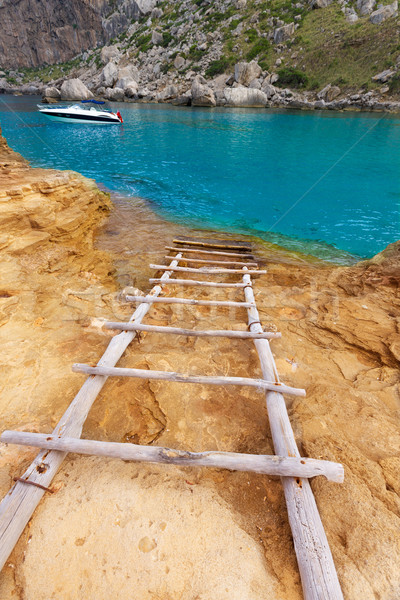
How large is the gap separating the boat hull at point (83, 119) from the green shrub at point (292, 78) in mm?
46429

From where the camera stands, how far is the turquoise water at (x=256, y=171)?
1187 cm

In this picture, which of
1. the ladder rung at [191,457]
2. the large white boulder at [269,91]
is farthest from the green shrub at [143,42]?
the ladder rung at [191,457]

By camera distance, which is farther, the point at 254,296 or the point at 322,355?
the point at 254,296

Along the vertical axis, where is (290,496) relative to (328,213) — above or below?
above

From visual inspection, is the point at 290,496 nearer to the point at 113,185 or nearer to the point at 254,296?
the point at 254,296

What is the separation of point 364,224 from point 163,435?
42.0 ft

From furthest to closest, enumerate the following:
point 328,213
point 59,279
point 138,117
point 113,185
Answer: point 138,117 < point 113,185 < point 328,213 < point 59,279

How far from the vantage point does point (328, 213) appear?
13.1 meters

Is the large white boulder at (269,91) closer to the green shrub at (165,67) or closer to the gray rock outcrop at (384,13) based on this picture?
the gray rock outcrop at (384,13)

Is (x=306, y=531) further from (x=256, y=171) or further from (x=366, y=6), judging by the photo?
(x=366, y=6)

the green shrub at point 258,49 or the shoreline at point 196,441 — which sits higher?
the green shrub at point 258,49

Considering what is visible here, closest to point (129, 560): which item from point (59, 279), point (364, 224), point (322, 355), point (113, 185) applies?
point (322, 355)

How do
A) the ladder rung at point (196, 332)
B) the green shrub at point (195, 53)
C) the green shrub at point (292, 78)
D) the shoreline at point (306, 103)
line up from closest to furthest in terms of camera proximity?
the ladder rung at point (196, 332)
the shoreline at point (306, 103)
the green shrub at point (292, 78)
the green shrub at point (195, 53)

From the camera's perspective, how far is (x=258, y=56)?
6606cm
